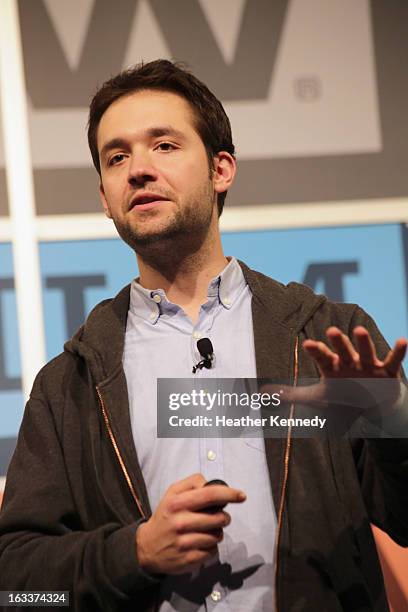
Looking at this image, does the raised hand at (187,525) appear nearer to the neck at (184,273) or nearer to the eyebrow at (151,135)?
the neck at (184,273)

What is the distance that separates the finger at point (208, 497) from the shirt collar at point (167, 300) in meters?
0.57

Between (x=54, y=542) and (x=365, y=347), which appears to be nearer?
(x=365, y=347)

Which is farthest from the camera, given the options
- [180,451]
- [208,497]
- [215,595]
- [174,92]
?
[174,92]

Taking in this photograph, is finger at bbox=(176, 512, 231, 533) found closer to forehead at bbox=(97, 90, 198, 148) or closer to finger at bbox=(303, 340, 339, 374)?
finger at bbox=(303, 340, 339, 374)

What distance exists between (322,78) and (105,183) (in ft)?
3.68

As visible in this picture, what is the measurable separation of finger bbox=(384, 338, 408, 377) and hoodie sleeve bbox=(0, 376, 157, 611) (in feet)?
1.74

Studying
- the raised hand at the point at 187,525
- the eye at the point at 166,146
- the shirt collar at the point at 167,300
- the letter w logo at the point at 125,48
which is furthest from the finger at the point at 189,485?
the letter w logo at the point at 125,48

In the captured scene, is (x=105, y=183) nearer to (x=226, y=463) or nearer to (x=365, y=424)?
(x=226, y=463)

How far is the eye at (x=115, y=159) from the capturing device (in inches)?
72.8

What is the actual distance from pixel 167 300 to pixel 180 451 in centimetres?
38

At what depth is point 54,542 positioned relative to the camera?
1.49 m

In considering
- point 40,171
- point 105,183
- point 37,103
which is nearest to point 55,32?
point 37,103

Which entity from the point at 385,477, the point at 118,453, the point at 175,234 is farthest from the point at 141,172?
the point at 385,477

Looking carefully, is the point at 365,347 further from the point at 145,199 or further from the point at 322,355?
the point at 145,199
